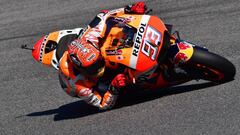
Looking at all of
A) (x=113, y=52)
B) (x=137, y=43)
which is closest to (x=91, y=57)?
(x=113, y=52)

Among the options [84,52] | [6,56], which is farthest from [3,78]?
[84,52]

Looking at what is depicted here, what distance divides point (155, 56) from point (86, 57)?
836 mm

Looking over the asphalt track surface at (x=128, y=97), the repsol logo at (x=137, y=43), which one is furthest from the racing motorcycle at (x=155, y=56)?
the asphalt track surface at (x=128, y=97)

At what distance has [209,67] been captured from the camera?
24.0 ft

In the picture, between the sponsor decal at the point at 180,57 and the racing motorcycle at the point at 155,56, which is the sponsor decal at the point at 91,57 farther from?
the sponsor decal at the point at 180,57

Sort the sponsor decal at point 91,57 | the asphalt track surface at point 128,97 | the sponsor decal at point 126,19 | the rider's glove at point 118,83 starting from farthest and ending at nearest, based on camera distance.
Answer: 1. the sponsor decal at point 126,19
2. the rider's glove at point 118,83
3. the sponsor decal at point 91,57
4. the asphalt track surface at point 128,97

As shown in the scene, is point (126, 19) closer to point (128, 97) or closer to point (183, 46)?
point (183, 46)

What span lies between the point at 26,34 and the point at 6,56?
142cm

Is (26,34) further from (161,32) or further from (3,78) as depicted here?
(161,32)

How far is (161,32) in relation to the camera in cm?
738

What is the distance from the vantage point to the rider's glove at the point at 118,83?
7.36 meters

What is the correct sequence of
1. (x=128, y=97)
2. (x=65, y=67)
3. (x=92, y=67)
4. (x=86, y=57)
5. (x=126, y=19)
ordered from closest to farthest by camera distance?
(x=86, y=57) → (x=92, y=67) → (x=126, y=19) → (x=65, y=67) → (x=128, y=97)

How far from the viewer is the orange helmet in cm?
725

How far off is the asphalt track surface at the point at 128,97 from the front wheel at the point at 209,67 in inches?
5.7
